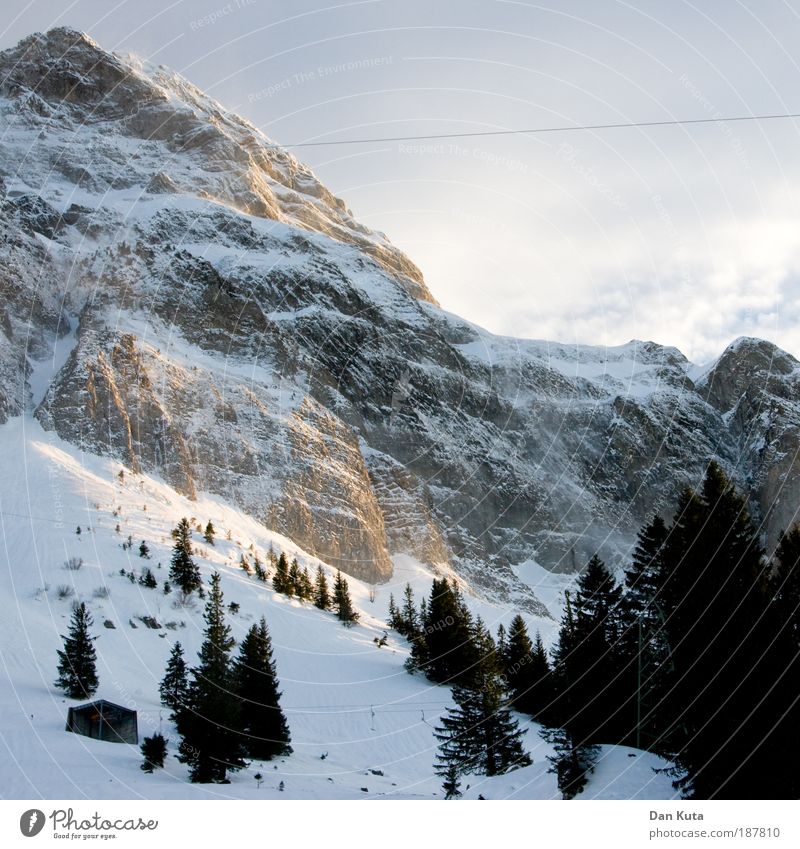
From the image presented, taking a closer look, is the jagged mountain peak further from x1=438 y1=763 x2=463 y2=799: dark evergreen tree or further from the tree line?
the tree line

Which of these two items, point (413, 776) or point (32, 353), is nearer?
point (413, 776)

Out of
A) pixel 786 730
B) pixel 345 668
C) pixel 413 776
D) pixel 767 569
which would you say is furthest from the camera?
pixel 345 668

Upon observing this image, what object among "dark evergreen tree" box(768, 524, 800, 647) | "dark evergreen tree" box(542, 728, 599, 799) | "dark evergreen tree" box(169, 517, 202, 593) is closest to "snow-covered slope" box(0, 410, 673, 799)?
"dark evergreen tree" box(542, 728, 599, 799)

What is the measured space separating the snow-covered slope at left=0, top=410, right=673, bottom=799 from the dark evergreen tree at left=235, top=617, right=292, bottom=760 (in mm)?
891

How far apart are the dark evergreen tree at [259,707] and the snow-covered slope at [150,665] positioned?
891mm

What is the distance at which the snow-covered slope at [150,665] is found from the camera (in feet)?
93.4

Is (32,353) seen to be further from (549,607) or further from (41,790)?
(41,790)

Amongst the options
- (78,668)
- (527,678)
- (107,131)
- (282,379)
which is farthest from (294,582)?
(107,131)

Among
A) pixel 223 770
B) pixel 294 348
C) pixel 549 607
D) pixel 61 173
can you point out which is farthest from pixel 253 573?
pixel 61 173

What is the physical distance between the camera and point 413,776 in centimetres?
3938

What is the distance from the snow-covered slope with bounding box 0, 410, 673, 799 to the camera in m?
28.5

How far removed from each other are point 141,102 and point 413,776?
181 metres

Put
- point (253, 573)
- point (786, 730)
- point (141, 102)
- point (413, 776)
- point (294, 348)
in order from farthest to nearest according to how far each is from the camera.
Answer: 1. point (141, 102)
2. point (294, 348)
3. point (253, 573)
4. point (413, 776)
5. point (786, 730)

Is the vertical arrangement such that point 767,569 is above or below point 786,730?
above
